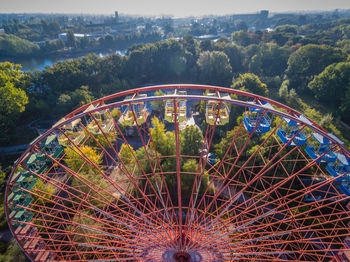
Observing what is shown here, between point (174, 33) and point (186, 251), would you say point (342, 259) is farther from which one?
point (174, 33)

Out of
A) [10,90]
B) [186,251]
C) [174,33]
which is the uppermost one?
[10,90]

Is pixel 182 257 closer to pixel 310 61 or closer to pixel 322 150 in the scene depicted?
pixel 322 150

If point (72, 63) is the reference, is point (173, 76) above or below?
below

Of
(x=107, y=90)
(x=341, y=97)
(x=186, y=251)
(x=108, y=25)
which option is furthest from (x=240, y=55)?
(x=108, y=25)

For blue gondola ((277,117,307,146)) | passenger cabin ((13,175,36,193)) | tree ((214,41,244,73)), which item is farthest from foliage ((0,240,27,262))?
tree ((214,41,244,73))

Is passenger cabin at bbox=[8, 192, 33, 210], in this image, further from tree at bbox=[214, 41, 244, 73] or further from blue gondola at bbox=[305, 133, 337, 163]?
tree at bbox=[214, 41, 244, 73]

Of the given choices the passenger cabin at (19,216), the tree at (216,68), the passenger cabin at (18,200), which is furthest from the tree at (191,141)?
the tree at (216,68)
